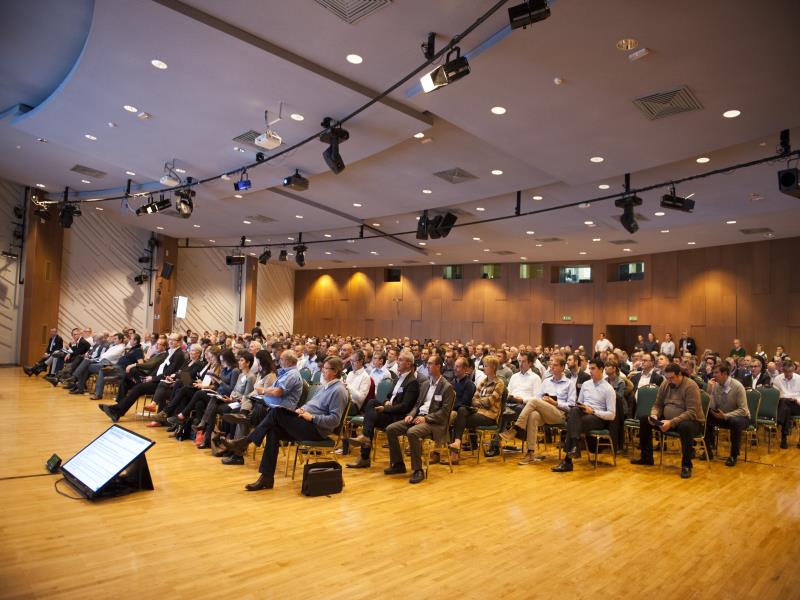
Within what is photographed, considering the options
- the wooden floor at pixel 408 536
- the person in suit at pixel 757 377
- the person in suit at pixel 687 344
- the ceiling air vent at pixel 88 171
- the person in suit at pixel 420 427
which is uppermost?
the ceiling air vent at pixel 88 171

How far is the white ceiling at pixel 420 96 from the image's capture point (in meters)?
4.41

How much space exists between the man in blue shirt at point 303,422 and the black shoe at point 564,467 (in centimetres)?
238

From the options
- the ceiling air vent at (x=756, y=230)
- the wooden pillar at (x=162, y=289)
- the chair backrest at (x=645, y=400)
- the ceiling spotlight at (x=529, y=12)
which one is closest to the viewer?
the ceiling spotlight at (x=529, y=12)

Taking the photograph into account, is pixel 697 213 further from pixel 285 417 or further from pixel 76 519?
pixel 76 519

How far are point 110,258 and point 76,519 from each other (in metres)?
13.5

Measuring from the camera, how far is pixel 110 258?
607 inches

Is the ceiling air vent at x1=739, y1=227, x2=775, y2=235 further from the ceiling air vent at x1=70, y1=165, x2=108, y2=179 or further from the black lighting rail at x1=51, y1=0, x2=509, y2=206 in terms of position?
the ceiling air vent at x1=70, y1=165, x2=108, y2=179

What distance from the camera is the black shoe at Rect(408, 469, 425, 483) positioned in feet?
16.5

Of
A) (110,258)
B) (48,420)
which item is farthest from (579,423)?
(110,258)

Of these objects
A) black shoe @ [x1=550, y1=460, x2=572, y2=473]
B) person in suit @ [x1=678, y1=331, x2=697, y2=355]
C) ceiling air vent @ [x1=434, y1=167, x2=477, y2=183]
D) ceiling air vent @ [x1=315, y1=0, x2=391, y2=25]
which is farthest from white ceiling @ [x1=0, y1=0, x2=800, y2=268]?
person in suit @ [x1=678, y1=331, x2=697, y2=355]

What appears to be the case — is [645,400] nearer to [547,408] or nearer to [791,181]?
[547,408]

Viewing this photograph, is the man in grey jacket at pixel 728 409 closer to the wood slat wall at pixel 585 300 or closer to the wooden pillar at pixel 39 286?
the wood slat wall at pixel 585 300

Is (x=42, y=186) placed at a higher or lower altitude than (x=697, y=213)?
higher

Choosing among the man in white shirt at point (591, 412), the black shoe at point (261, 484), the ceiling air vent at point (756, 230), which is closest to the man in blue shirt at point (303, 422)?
the black shoe at point (261, 484)
